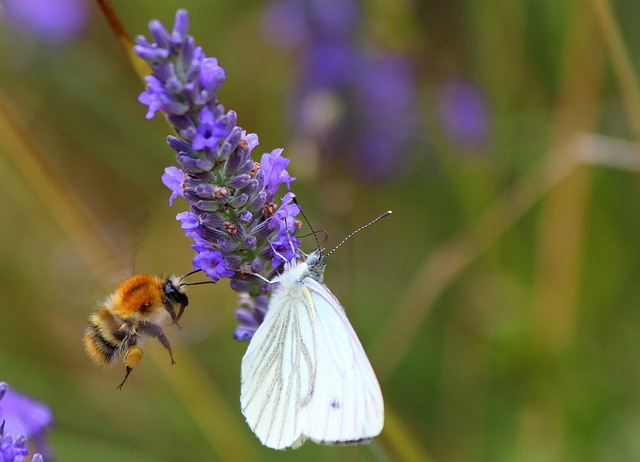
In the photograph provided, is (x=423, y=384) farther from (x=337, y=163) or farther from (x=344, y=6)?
(x=344, y=6)

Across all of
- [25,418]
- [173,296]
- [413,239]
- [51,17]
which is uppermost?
[51,17]

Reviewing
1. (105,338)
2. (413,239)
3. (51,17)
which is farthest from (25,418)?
(51,17)

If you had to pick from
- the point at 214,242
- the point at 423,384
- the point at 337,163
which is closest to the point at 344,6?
the point at 337,163

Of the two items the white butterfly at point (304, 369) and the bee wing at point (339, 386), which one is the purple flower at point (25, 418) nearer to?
the white butterfly at point (304, 369)

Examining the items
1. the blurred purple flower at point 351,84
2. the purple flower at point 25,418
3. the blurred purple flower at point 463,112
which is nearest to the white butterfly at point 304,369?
the purple flower at point 25,418

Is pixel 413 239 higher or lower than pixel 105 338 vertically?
lower

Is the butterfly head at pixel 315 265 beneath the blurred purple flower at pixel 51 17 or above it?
beneath

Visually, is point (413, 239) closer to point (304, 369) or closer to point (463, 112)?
point (463, 112)
